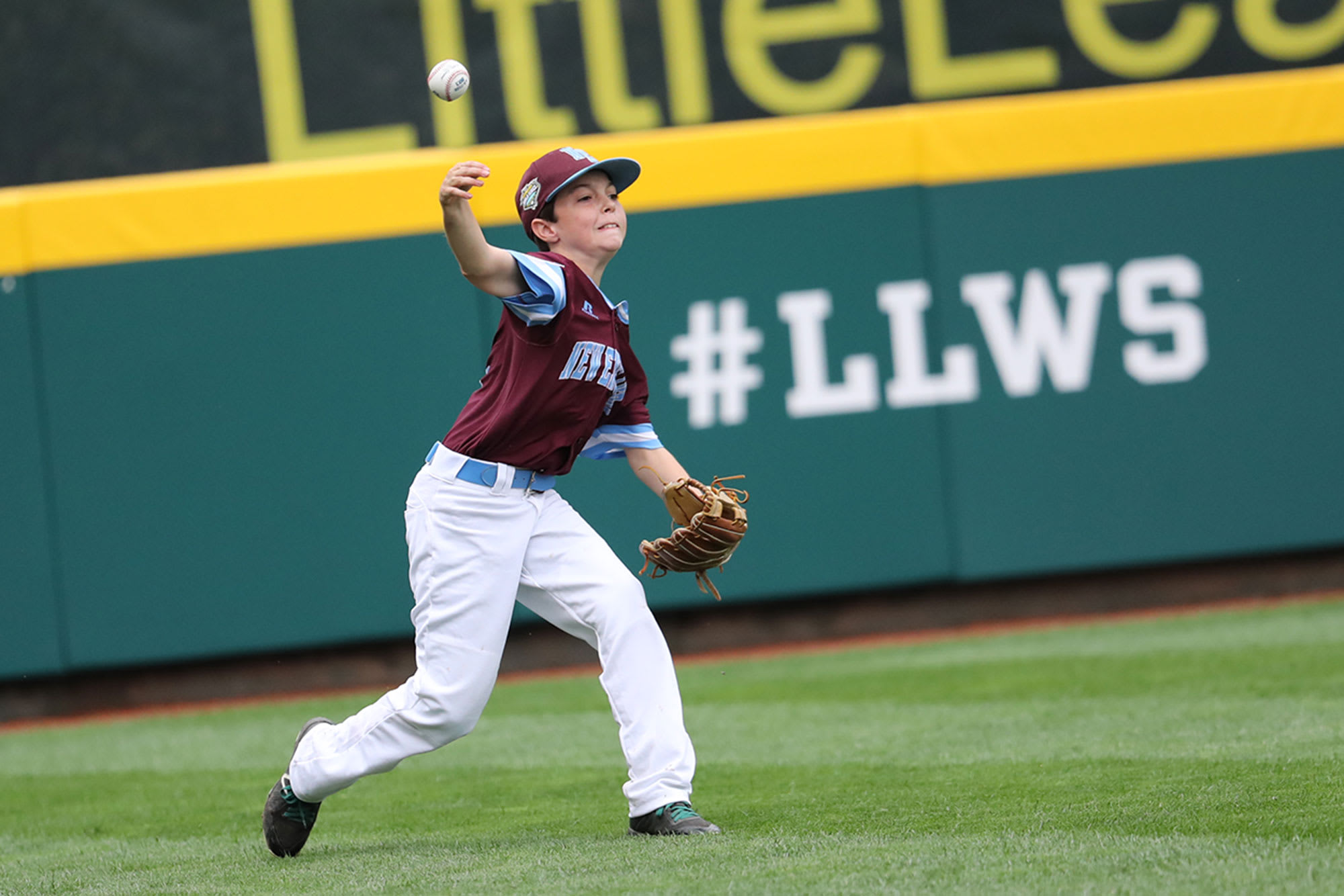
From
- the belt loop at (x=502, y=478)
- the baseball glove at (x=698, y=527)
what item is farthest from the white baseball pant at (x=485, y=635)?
the baseball glove at (x=698, y=527)

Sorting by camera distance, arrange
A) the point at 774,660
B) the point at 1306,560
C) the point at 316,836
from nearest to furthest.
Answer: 1. the point at 316,836
2. the point at 774,660
3. the point at 1306,560

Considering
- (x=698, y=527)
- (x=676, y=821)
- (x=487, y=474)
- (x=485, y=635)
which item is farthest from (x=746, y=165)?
(x=676, y=821)

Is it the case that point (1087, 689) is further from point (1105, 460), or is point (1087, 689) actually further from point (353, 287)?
point (353, 287)

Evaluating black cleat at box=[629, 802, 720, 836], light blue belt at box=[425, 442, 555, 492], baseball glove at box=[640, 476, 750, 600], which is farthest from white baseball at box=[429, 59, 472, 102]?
black cleat at box=[629, 802, 720, 836]

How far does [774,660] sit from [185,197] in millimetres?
3661

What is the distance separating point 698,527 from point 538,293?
705 millimetres

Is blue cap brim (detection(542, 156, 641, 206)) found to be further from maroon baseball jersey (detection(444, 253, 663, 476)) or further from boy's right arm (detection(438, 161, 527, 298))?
boy's right arm (detection(438, 161, 527, 298))

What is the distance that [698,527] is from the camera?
12.7ft

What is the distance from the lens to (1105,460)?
827 cm

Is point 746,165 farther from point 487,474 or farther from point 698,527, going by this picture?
point 487,474

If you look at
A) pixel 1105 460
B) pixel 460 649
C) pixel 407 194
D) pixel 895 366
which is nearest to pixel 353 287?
pixel 407 194

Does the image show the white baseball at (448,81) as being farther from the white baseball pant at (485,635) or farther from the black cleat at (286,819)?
the black cleat at (286,819)

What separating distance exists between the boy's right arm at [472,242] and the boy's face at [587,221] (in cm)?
31

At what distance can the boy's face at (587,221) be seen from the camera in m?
3.79
